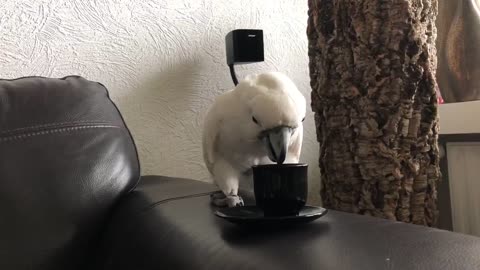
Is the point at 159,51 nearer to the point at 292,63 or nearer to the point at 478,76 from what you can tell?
the point at 292,63

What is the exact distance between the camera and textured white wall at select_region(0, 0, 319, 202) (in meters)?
1.13

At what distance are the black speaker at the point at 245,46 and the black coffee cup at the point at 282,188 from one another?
2.22ft

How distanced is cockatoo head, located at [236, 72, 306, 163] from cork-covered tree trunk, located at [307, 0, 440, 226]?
7.3 inches

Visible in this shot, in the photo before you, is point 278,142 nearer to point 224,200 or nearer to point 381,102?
point 224,200

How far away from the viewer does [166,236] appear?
2.06ft

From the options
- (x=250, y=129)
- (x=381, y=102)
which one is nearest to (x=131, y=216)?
(x=250, y=129)

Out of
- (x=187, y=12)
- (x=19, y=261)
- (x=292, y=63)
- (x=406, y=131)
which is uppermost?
(x=187, y=12)

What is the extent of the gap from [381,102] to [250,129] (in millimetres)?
285

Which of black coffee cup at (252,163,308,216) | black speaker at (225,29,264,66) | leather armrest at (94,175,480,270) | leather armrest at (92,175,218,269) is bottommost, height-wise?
leather armrest at (92,175,218,269)

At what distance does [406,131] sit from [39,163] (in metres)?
0.67

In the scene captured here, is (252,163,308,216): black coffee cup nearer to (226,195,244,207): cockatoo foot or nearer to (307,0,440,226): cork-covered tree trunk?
(226,195,244,207): cockatoo foot

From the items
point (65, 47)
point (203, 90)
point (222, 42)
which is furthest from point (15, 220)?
point (222, 42)

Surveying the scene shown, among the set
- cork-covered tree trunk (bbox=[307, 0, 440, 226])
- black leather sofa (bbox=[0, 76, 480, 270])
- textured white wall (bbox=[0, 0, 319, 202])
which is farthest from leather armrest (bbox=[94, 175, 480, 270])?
textured white wall (bbox=[0, 0, 319, 202])

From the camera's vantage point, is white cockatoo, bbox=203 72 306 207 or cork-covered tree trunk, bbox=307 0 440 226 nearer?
white cockatoo, bbox=203 72 306 207
